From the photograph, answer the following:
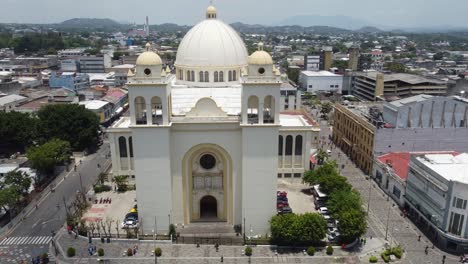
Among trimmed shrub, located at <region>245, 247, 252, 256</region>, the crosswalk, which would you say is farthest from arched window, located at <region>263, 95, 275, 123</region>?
the crosswalk

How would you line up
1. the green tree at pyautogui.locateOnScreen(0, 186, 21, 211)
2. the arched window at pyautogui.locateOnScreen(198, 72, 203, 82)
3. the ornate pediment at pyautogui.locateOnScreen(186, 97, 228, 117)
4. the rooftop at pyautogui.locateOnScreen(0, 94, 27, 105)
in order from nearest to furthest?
1. the ornate pediment at pyautogui.locateOnScreen(186, 97, 228, 117)
2. the green tree at pyautogui.locateOnScreen(0, 186, 21, 211)
3. the arched window at pyautogui.locateOnScreen(198, 72, 203, 82)
4. the rooftop at pyautogui.locateOnScreen(0, 94, 27, 105)

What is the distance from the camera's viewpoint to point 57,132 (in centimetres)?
7044

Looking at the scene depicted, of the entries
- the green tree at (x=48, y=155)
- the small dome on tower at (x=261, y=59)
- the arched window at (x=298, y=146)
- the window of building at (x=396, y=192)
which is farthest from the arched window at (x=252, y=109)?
the green tree at (x=48, y=155)

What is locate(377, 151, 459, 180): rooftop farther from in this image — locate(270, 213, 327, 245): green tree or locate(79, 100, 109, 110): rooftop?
locate(79, 100, 109, 110): rooftop

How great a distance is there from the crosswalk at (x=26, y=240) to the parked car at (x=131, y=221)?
8532mm

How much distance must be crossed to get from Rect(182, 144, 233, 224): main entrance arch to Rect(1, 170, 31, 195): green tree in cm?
2314

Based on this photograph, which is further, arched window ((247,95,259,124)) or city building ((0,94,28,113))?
city building ((0,94,28,113))

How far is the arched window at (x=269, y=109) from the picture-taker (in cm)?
4173

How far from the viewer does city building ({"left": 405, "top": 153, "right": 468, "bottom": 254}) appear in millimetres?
41438

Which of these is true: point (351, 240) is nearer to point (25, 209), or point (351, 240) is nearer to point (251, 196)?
point (251, 196)

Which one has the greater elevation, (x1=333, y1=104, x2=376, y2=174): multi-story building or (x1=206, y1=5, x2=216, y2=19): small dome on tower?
(x1=206, y1=5, x2=216, y2=19): small dome on tower

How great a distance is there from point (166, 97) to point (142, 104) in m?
3.79

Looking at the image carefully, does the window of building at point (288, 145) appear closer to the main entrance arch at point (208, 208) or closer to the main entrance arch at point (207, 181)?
the main entrance arch at point (208, 208)

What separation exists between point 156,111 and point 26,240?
20881mm
